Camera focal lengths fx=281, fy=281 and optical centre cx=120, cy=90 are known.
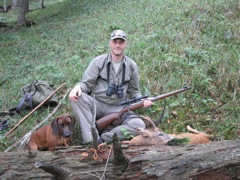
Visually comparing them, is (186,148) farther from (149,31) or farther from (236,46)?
(149,31)

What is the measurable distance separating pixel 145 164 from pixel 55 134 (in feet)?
6.08

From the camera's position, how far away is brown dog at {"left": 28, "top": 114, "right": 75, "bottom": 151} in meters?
4.14

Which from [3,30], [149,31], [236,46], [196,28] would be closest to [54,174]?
[236,46]

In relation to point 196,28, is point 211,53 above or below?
below

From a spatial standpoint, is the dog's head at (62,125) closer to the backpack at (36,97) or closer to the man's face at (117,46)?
the man's face at (117,46)

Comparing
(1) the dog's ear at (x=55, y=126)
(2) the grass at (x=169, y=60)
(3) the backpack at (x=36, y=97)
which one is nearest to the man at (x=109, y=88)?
(1) the dog's ear at (x=55, y=126)

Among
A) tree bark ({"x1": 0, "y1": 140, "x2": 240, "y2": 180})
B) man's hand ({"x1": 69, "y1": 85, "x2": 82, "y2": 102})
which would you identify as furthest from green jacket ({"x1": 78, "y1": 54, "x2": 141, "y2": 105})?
tree bark ({"x1": 0, "y1": 140, "x2": 240, "y2": 180})

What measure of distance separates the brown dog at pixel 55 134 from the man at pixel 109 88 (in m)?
0.29

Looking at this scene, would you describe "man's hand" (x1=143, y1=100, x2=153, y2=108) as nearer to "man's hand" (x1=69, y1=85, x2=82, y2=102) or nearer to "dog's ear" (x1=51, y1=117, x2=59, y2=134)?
"man's hand" (x1=69, y1=85, x2=82, y2=102)

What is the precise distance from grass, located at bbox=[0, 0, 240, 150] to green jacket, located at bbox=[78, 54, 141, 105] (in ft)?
2.59

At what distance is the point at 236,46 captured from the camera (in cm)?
641

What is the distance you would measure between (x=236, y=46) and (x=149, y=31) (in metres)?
2.91

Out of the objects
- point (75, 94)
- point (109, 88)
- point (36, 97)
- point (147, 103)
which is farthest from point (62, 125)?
point (36, 97)

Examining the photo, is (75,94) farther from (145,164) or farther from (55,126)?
(145,164)
